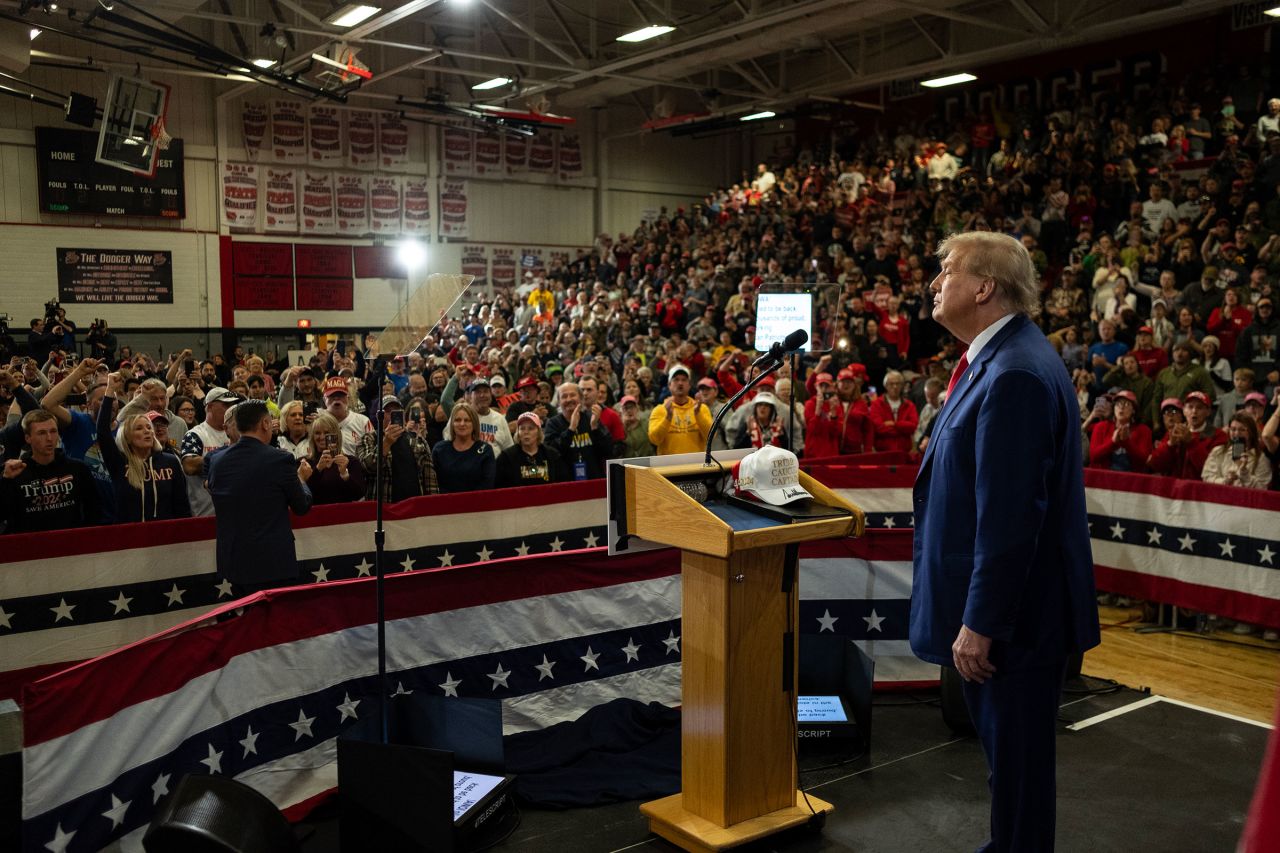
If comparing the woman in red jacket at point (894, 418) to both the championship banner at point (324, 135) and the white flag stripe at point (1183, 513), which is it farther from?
the championship banner at point (324, 135)

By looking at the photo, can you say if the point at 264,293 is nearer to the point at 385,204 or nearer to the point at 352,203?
the point at 352,203

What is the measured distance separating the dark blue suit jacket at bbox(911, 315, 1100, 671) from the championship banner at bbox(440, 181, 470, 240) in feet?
69.4

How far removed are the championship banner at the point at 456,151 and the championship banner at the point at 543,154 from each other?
62.0 inches

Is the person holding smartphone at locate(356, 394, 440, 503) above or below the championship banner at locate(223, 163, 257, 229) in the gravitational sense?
below

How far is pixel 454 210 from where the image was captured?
2295cm

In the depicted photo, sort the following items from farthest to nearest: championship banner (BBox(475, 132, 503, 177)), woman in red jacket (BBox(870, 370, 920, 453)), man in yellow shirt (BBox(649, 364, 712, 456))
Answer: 1. championship banner (BBox(475, 132, 503, 177))
2. woman in red jacket (BBox(870, 370, 920, 453))
3. man in yellow shirt (BBox(649, 364, 712, 456))

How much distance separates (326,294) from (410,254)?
202 centimetres

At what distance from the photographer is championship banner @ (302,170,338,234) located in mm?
21175

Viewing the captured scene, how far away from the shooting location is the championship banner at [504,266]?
23672mm

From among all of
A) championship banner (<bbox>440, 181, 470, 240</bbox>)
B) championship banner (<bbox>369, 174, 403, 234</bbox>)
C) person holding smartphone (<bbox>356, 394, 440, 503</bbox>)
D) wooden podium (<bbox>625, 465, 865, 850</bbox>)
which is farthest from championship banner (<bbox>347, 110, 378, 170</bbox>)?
wooden podium (<bbox>625, 465, 865, 850</bbox>)

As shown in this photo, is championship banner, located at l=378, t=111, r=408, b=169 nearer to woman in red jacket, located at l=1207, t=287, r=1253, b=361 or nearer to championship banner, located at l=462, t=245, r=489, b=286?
championship banner, located at l=462, t=245, r=489, b=286

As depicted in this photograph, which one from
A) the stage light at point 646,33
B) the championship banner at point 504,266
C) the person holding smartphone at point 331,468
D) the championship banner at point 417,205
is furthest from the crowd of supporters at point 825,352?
the championship banner at point 417,205

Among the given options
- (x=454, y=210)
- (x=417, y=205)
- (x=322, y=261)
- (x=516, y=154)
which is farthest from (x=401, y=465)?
(x=516, y=154)

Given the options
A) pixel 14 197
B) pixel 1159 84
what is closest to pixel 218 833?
pixel 1159 84
